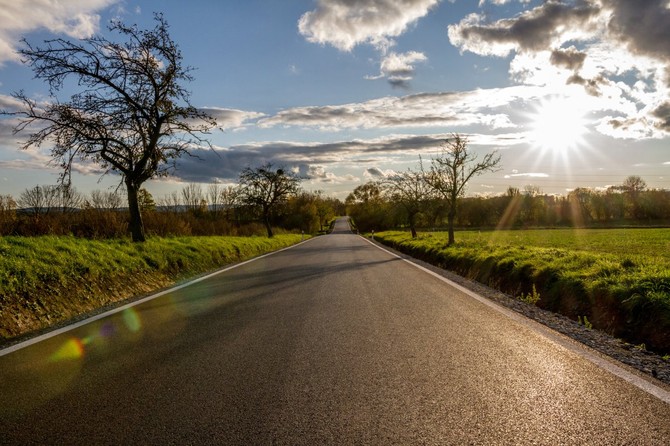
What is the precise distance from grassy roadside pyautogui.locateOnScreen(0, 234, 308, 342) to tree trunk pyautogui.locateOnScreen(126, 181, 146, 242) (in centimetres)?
131

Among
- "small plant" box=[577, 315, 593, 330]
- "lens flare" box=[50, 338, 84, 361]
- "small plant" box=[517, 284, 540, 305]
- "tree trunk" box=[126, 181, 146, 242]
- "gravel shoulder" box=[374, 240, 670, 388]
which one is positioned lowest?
"small plant" box=[517, 284, 540, 305]

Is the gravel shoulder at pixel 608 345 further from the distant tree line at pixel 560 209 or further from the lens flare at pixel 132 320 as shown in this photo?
the distant tree line at pixel 560 209

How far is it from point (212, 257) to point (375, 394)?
13.2 m

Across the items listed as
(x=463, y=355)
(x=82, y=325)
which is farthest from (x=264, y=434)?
(x=82, y=325)

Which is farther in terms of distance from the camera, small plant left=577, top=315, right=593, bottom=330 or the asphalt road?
small plant left=577, top=315, right=593, bottom=330

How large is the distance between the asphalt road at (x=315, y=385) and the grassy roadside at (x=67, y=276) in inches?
42.9

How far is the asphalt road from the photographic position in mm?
2727

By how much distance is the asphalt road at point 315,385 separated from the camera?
273cm

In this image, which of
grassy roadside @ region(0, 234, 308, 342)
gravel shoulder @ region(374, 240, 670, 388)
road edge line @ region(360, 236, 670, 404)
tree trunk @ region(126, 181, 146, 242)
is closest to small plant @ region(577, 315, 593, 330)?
gravel shoulder @ region(374, 240, 670, 388)

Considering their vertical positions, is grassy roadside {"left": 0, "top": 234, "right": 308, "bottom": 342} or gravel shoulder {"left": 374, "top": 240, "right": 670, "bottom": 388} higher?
grassy roadside {"left": 0, "top": 234, "right": 308, "bottom": 342}

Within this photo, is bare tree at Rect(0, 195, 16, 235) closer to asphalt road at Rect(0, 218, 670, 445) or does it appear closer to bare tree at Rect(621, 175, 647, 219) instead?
asphalt road at Rect(0, 218, 670, 445)

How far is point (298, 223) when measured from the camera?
83.4 m

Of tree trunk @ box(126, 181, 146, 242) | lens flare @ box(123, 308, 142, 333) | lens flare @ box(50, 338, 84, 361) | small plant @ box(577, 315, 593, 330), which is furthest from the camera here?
tree trunk @ box(126, 181, 146, 242)

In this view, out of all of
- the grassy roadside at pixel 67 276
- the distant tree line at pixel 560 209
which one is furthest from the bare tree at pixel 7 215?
the distant tree line at pixel 560 209
